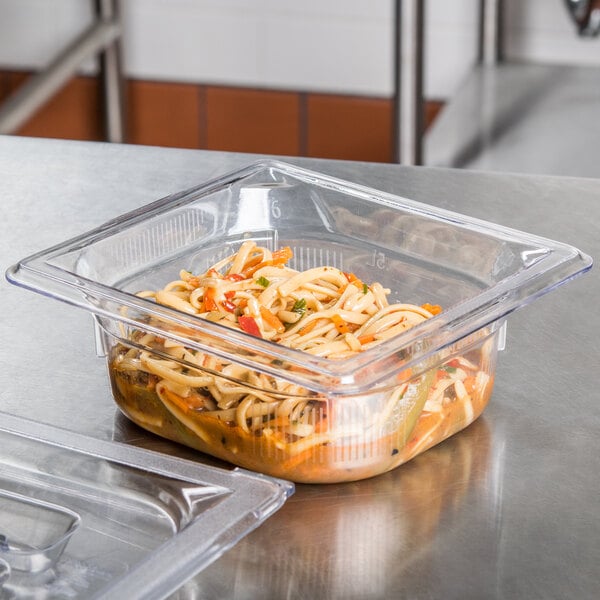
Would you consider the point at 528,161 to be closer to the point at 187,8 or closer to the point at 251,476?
the point at 187,8

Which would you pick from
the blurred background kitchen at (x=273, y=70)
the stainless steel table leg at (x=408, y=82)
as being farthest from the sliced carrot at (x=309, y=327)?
the blurred background kitchen at (x=273, y=70)

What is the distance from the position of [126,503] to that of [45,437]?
8cm

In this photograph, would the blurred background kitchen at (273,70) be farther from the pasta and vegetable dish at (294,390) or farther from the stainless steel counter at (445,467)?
the pasta and vegetable dish at (294,390)

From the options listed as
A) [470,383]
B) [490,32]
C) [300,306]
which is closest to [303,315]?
[300,306]

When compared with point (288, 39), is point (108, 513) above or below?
below

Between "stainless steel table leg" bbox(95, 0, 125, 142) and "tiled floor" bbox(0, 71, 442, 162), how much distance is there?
0.04 metres

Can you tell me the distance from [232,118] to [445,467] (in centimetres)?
167

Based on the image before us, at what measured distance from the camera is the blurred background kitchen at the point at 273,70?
205 centimetres

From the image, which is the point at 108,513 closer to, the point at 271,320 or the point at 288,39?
the point at 271,320

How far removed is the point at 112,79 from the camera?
233cm

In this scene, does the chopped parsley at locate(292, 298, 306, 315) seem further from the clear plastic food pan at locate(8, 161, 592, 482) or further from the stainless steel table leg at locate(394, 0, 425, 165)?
the stainless steel table leg at locate(394, 0, 425, 165)

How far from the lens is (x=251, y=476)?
2.19 feet

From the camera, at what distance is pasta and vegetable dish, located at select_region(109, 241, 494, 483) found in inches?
27.5

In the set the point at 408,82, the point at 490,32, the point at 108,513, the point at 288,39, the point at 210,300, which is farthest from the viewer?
the point at 288,39
